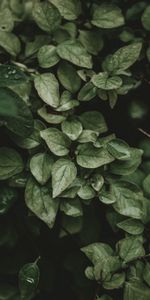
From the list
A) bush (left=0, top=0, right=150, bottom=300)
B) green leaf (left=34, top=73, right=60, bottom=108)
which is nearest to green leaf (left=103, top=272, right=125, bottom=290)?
bush (left=0, top=0, right=150, bottom=300)

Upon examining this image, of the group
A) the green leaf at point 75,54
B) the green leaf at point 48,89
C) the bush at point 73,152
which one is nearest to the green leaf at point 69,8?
the bush at point 73,152

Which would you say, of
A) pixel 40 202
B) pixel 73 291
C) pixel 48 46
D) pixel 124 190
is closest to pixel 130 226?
pixel 124 190

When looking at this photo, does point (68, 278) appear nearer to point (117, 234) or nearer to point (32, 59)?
point (117, 234)

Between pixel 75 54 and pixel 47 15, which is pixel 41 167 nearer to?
pixel 75 54

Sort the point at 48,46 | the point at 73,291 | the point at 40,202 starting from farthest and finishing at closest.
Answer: the point at 73,291
the point at 48,46
the point at 40,202

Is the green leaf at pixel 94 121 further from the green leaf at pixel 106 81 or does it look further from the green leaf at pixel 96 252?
the green leaf at pixel 96 252

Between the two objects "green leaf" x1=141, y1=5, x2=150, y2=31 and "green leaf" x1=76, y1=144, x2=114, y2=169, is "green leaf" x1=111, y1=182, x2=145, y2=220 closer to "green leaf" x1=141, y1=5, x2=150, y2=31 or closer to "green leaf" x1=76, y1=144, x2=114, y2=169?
"green leaf" x1=76, y1=144, x2=114, y2=169

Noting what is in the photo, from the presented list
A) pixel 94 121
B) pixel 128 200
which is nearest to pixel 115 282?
pixel 128 200
